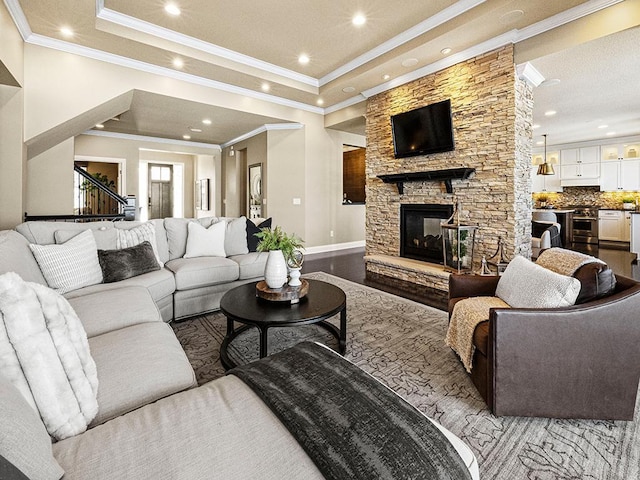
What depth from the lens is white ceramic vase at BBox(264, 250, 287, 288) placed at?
7.89 feet

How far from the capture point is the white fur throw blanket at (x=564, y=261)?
6.10ft

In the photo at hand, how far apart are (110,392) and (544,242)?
5.19 metres

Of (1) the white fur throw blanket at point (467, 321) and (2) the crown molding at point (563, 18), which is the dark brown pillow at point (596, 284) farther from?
(2) the crown molding at point (563, 18)

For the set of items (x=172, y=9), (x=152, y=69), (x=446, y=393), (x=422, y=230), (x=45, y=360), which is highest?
(x=172, y=9)

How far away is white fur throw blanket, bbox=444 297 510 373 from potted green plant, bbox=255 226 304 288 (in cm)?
117

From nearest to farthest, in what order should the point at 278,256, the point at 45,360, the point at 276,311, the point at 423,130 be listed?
the point at 45,360 < the point at 276,311 < the point at 278,256 < the point at 423,130

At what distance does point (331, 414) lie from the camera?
37.6 inches

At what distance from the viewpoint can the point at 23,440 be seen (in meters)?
0.66

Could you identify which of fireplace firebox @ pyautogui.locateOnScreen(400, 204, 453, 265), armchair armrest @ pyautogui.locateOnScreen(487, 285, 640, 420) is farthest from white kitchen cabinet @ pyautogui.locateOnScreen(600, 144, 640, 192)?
armchair armrest @ pyautogui.locateOnScreen(487, 285, 640, 420)

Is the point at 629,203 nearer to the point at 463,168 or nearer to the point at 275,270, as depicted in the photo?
the point at 463,168

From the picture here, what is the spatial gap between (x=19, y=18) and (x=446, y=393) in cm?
512

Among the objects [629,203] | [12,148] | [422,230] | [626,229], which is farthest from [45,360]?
[629,203]

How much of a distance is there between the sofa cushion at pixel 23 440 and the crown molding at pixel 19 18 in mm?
4109

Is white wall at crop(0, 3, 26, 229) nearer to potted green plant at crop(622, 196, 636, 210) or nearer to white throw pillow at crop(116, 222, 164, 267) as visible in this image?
white throw pillow at crop(116, 222, 164, 267)
